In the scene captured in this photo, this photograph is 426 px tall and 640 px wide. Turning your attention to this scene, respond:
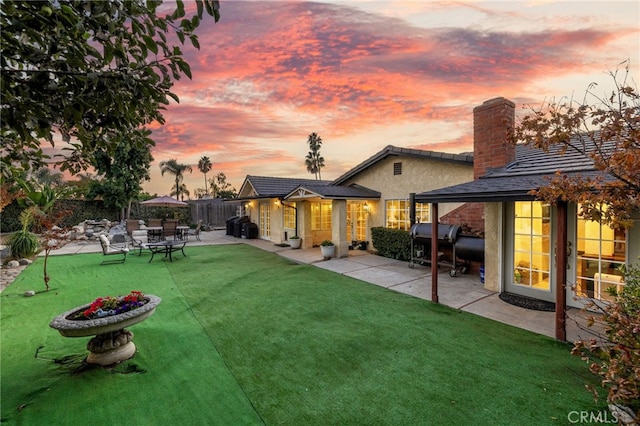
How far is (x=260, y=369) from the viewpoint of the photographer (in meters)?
3.92

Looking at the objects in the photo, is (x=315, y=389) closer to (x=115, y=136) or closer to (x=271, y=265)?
(x=115, y=136)

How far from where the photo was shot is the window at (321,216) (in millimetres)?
14990

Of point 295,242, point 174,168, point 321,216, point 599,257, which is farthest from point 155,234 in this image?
point 174,168

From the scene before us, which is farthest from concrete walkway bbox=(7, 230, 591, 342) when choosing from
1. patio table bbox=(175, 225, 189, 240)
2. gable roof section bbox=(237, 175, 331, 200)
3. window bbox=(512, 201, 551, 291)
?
gable roof section bbox=(237, 175, 331, 200)

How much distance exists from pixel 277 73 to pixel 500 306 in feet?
27.8

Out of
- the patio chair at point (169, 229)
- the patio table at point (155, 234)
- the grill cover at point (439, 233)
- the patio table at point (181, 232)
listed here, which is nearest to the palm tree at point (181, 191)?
the patio table at point (155, 234)

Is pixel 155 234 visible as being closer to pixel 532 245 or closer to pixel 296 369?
pixel 296 369

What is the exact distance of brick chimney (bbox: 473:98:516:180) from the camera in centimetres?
759

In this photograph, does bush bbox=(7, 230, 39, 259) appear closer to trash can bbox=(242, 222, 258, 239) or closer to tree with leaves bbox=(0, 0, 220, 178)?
trash can bbox=(242, 222, 258, 239)

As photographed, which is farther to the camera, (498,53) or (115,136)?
(498,53)

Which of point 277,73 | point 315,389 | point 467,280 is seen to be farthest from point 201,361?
point 277,73

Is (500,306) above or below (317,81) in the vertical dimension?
below

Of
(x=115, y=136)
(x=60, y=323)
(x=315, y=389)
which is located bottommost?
(x=315, y=389)

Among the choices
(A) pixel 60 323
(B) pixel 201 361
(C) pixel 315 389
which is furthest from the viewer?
(B) pixel 201 361
